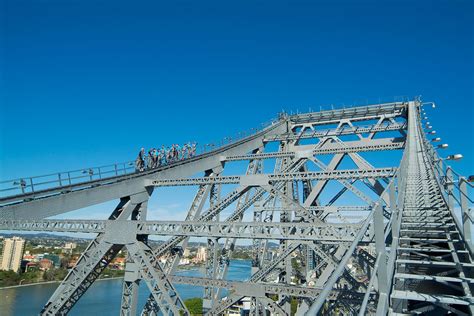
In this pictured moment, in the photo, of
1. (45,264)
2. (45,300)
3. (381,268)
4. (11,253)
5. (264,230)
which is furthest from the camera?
(11,253)

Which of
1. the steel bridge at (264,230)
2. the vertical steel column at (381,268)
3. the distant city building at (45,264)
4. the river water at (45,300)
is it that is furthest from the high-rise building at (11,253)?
the vertical steel column at (381,268)

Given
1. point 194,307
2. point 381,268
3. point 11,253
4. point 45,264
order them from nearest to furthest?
point 381,268 → point 194,307 → point 45,264 → point 11,253

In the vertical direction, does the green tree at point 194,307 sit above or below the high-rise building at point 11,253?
below

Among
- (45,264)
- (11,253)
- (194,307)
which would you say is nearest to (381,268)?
(194,307)

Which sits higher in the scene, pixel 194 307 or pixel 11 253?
pixel 11 253

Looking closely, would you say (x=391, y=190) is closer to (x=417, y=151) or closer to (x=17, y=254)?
(x=417, y=151)

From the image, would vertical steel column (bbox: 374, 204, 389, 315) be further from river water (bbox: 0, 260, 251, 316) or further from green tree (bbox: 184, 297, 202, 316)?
green tree (bbox: 184, 297, 202, 316)

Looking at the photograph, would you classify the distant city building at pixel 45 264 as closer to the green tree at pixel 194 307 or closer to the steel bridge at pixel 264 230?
the green tree at pixel 194 307

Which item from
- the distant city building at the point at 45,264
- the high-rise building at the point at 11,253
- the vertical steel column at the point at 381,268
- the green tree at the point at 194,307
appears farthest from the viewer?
the high-rise building at the point at 11,253

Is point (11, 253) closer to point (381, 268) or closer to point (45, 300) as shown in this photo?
point (45, 300)
